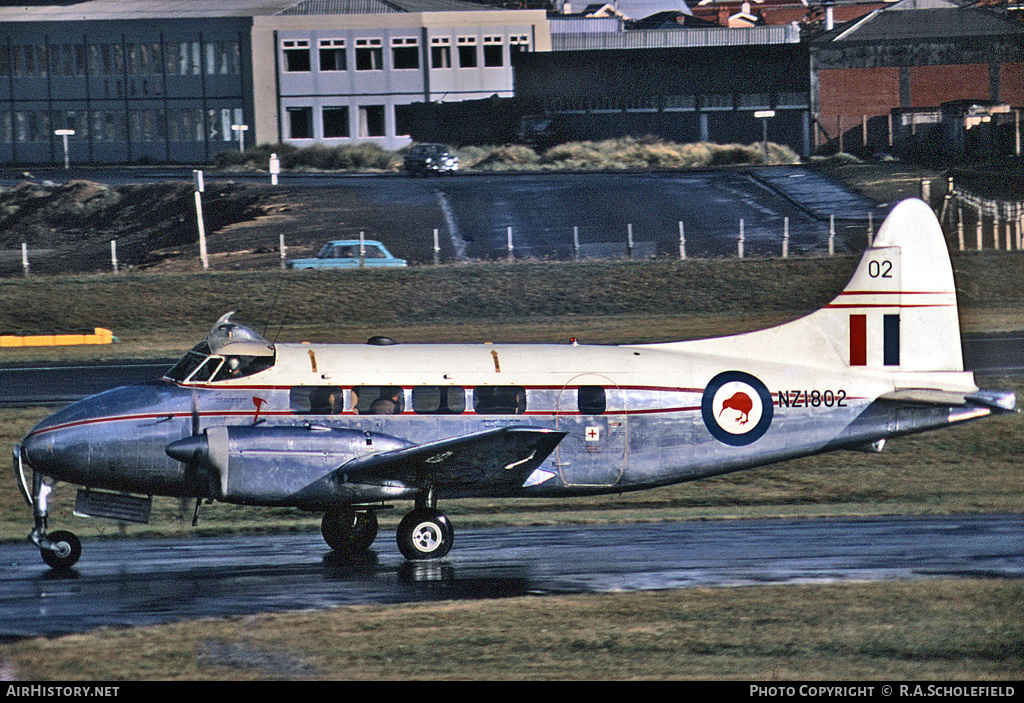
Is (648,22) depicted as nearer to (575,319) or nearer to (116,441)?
(575,319)

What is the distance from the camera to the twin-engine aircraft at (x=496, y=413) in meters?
17.9

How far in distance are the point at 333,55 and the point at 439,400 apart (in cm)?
9011

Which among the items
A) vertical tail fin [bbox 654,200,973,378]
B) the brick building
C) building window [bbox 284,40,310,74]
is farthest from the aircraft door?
building window [bbox 284,40,310,74]

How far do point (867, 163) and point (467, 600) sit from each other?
2641 inches

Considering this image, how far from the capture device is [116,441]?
17.9 m

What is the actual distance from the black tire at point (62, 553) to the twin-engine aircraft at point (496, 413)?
0.02 meters

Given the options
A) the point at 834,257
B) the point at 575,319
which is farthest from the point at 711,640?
the point at 834,257

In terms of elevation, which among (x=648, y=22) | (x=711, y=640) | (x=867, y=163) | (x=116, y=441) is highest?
(x=648, y=22)

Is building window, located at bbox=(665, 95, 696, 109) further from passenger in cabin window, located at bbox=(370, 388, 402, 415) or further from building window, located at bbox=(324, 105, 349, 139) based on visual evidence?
passenger in cabin window, located at bbox=(370, 388, 402, 415)

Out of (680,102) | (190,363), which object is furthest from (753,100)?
(190,363)

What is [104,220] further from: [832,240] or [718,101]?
[718,101]

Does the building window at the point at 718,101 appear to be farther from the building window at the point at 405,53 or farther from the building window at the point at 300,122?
the building window at the point at 300,122

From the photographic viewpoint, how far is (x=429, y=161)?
79062 mm

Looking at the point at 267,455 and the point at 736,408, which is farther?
the point at 736,408
